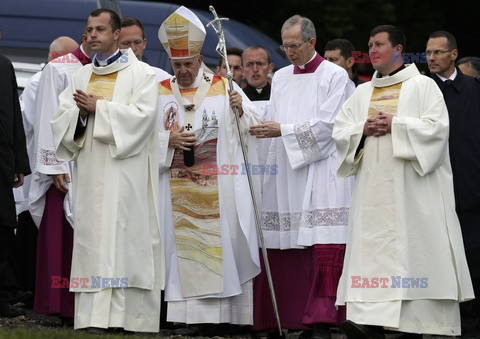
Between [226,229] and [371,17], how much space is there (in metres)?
9.94

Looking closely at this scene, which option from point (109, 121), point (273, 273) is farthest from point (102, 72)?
point (273, 273)

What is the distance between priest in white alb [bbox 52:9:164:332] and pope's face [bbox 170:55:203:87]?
0.67 metres

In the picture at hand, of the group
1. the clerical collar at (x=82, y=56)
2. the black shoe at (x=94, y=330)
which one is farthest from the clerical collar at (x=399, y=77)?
the black shoe at (x=94, y=330)

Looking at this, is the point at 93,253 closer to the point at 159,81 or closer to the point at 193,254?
the point at 193,254

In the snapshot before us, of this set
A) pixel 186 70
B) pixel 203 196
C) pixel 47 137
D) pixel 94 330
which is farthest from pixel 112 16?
pixel 94 330

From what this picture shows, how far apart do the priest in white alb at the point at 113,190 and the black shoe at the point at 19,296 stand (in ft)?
5.24

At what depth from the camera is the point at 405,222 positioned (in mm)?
11055

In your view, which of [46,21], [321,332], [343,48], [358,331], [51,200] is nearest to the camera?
[358,331]

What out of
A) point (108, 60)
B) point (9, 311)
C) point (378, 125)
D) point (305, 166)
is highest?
point (108, 60)

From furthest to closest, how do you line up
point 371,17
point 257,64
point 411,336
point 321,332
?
point 371,17
point 257,64
point 321,332
point 411,336

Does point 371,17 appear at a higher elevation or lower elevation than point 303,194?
higher

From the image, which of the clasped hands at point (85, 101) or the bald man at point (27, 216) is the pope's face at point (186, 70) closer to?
the clasped hands at point (85, 101)

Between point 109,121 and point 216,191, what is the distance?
1342 millimetres

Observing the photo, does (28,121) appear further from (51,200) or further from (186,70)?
(186,70)
